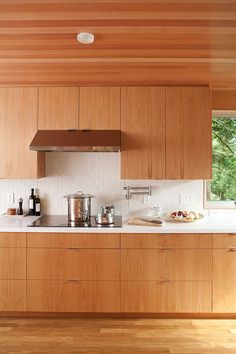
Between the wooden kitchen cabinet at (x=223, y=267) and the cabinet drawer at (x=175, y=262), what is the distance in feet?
0.21

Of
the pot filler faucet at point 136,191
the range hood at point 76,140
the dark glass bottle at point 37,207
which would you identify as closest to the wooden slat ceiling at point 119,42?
the range hood at point 76,140

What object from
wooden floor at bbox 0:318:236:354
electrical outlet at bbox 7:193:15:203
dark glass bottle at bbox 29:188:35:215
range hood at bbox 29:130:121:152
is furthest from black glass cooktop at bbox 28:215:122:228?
wooden floor at bbox 0:318:236:354

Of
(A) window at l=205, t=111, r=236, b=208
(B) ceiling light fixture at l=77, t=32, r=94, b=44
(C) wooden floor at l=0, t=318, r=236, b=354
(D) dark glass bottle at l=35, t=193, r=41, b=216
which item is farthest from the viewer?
(A) window at l=205, t=111, r=236, b=208

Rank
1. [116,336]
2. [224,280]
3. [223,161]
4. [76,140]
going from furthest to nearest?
[223,161]
[76,140]
[224,280]
[116,336]

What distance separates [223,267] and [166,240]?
580 mm

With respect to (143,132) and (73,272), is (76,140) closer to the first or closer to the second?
(143,132)

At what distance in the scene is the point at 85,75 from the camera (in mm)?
2842

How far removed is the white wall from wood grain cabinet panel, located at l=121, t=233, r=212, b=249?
625 mm

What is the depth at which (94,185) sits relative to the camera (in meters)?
3.46

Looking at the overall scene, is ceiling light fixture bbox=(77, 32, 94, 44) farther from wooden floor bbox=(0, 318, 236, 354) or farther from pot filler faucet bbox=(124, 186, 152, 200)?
wooden floor bbox=(0, 318, 236, 354)

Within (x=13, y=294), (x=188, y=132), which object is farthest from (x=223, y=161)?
(x=13, y=294)

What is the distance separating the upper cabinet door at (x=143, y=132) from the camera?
3.12 m

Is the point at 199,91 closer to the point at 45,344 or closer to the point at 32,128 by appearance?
the point at 32,128

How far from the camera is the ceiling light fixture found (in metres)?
1.99
